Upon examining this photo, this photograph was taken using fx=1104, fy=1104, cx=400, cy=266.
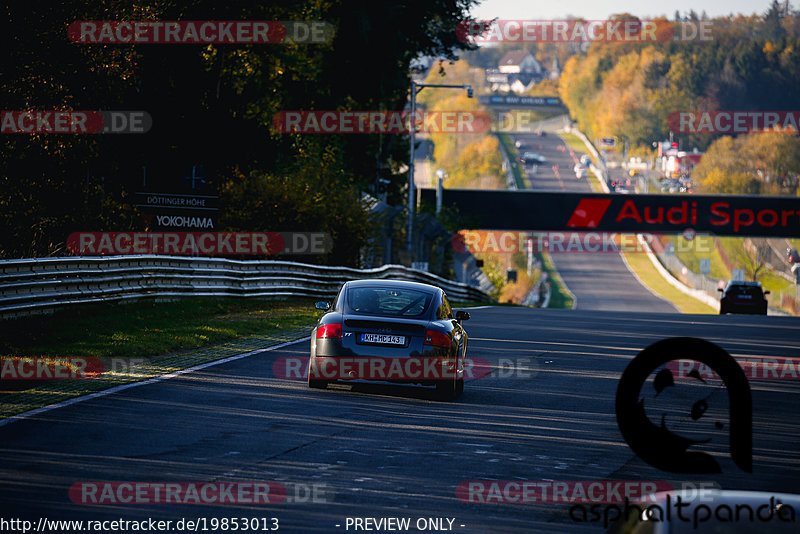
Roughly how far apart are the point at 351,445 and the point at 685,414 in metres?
5.11

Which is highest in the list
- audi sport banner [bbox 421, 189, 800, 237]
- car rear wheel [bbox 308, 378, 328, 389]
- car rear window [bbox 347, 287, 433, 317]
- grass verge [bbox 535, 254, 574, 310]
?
audi sport banner [bbox 421, 189, 800, 237]

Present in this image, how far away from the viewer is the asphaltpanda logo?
6.63 m

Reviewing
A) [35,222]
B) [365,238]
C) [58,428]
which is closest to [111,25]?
[35,222]

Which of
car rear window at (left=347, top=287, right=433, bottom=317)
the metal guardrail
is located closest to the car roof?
car rear window at (left=347, top=287, right=433, bottom=317)

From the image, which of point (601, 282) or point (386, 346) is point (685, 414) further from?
point (601, 282)

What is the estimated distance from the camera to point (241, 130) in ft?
119

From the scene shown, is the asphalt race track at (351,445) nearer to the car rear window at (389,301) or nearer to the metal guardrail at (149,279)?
the car rear window at (389,301)

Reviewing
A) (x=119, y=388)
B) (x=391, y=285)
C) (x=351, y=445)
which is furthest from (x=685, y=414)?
(x=119, y=388)

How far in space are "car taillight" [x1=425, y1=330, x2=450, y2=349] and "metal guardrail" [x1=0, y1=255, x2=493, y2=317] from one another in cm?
731

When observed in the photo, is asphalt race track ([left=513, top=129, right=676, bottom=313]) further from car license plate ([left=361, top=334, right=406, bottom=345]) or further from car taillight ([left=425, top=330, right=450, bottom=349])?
car license plate ([left=361, top=334, right=406, bottom=345])

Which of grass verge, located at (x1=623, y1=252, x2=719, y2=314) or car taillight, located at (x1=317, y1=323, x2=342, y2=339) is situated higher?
car taillight, located at (x1=317, y1=323, x2=342, y2=339)

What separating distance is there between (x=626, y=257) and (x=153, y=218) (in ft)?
383

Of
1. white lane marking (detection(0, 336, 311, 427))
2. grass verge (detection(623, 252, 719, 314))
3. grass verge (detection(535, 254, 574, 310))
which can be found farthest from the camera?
grass verge (detection(535, 254, 574, 310))

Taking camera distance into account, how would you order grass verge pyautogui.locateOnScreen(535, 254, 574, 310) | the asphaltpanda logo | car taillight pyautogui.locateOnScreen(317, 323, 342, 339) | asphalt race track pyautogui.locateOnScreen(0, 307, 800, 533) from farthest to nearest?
grass verge pyautogui.locateOnScreen(535, 254, 574, 310) → car taillight pyautogui.locateOnScreen(317, 323, 342, 339) → asphalt race track pyautogui.locateOnScreen(0, 307, 800, 533) → the asphaltpanda logo
